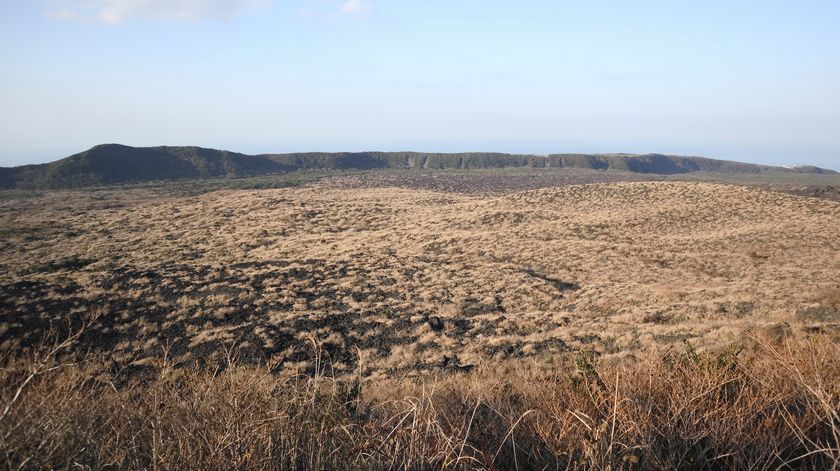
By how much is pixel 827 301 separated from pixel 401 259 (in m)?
16.9

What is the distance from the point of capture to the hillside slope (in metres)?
70.1

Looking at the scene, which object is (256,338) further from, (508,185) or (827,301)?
(508,185)

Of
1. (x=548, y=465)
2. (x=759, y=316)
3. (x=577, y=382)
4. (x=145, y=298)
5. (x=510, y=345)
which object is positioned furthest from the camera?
(x=145, y=298)

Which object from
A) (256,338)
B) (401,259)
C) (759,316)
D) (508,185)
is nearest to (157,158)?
(508,185)

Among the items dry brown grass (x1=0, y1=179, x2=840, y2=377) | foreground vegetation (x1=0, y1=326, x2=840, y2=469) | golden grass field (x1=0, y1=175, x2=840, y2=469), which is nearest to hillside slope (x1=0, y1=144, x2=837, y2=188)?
dry brown grass (x1=0, y1=179, x2=840, y2=377)

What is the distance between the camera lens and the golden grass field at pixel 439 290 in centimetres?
1013

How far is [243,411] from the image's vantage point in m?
3.30

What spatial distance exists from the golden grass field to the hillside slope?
38835 millimetres

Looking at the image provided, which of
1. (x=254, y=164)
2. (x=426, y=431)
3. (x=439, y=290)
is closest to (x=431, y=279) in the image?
(x=439, y=290)

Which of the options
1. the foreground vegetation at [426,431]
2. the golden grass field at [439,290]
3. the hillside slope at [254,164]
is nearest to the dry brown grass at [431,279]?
the golden grass field at [439,290]

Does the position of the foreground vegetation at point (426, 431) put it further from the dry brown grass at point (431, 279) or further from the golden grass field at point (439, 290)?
the dry brown grass at point (431, 279)

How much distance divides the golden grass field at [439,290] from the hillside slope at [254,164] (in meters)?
38.8

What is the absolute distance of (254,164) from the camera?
303 ft

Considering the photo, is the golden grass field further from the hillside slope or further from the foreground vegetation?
the hillside slope
